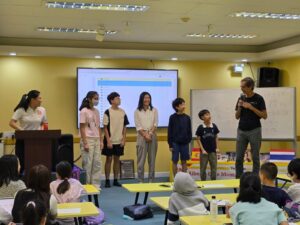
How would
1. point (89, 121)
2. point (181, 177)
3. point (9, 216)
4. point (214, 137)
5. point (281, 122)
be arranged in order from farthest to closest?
point (281, 122), point (214, 137), point (89, 121), point (181, 177), point (9, 216)

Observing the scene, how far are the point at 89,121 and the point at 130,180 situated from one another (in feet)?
6.77

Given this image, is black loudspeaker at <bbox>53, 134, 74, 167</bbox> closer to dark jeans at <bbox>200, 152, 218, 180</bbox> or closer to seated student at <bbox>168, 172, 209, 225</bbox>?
dark jeans at <bbox>200, 152, 218, 180</bbox>

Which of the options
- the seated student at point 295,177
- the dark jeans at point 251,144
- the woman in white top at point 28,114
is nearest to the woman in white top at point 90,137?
the woman in white top at point 28,114

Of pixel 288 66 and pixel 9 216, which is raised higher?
pixel 288 66

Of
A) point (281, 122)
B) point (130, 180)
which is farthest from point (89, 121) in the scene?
point (281, 122)

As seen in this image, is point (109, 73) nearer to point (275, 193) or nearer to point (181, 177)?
point (181, 177)

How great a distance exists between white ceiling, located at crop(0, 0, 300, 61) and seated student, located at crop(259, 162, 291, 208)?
8.89ft

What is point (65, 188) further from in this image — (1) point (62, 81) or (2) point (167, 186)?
(1) point (62, 81)

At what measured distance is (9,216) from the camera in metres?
3.23

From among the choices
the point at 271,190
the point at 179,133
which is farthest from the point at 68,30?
the point at 271,190

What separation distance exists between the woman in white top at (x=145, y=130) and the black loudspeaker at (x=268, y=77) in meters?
2.83

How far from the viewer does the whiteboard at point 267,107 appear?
8438mm

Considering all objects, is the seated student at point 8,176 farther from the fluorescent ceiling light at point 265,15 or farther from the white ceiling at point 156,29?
the fluorescent ceiling light at point 265,15

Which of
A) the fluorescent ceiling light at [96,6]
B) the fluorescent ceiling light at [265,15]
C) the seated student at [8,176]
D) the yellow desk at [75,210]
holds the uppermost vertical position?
the fluorescent ceiling light at [265,15]
